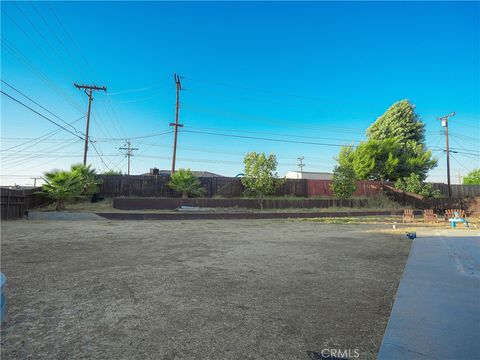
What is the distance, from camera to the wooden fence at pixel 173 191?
1975 centimetres

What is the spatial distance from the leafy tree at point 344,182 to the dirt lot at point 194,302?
47.0ft

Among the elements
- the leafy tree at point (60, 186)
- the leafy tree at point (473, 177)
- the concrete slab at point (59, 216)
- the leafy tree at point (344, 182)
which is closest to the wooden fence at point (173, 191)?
the leafy tree at point (344, 182)

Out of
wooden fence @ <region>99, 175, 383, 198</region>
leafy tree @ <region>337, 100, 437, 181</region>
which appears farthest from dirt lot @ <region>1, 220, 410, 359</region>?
leafy tree @ <region>337, 100, 437, 181</region>

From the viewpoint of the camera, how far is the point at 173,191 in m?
19.9

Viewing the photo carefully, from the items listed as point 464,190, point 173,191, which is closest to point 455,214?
point 173,191

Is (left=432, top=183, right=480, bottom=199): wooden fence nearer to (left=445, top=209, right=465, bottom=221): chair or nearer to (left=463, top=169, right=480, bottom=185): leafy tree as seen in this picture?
(left=445, top=209, right=465, bottom=221): chair

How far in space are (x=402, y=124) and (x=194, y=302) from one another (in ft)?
122

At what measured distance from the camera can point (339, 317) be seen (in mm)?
2891

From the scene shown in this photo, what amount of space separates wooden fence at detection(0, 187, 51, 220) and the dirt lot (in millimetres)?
9852

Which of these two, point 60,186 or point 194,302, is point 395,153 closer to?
point 60,186

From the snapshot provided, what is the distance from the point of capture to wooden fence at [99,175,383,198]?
19.8 metres

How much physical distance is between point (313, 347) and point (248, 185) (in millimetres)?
16694

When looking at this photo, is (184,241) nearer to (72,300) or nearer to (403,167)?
(72,300)

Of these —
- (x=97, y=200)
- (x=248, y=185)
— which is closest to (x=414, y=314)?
(x=248, y=185)
